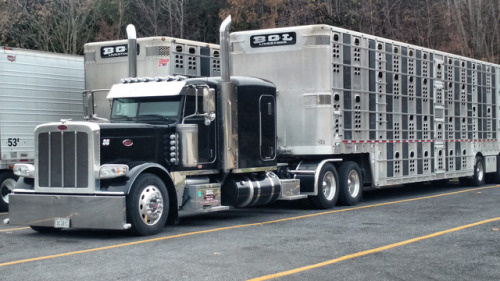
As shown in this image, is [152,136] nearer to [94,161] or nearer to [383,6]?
[94,161]

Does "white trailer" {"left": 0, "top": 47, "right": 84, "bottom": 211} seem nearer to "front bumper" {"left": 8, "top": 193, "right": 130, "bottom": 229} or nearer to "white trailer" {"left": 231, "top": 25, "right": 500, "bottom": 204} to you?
"white trailer" {"left": 231, "top": 25, "right": 500, "bottom": 204}

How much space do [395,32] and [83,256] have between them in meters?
31.6

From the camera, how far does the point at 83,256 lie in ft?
34.0

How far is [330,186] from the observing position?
1733cm

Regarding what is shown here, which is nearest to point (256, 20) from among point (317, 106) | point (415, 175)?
point (415, 175)

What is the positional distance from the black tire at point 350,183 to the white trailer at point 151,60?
4115 millimetres

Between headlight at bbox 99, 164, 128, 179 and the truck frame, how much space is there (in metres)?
0.02

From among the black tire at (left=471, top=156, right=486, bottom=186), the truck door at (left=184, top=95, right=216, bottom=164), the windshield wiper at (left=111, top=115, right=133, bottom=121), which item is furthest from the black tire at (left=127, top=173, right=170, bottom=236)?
the black tire at (left=471, top=156, right=486, bottom=186)

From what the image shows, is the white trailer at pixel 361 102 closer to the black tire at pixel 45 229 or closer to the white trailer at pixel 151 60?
the white trailer at pixel 151 60

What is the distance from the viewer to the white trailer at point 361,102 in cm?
1675

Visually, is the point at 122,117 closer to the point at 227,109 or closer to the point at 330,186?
the point at 227,109

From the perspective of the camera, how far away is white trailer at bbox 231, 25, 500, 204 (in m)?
16.8

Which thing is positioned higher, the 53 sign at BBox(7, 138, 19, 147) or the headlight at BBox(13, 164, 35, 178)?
the 53 sign at BBox(7, 138, 19, 147)

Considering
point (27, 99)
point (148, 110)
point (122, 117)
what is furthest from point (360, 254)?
point (27, 99)
